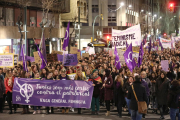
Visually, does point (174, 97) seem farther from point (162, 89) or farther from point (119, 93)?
point (119, 93)

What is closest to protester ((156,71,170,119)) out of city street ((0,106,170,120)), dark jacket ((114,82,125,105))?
city street ((0,106,170,120))

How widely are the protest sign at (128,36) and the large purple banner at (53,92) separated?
5.38 meters

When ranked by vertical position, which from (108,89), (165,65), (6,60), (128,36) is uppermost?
(128,36)

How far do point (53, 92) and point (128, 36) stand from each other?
622cm

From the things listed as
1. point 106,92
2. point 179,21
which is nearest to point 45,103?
point 106,92

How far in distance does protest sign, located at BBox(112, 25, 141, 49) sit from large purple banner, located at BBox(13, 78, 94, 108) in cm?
538

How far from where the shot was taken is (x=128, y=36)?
1653 cm

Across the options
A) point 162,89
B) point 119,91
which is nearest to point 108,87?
point 119,91

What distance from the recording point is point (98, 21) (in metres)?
70.3

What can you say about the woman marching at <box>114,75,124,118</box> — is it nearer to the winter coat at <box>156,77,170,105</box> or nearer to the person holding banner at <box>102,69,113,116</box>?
the person holding banner at <box>102,69,113,116</box>

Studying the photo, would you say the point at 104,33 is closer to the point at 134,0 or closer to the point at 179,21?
the point at 134,0

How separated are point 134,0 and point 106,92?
79.1m

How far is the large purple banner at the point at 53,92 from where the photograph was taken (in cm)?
1168

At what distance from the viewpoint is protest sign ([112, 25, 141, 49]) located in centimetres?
1606
